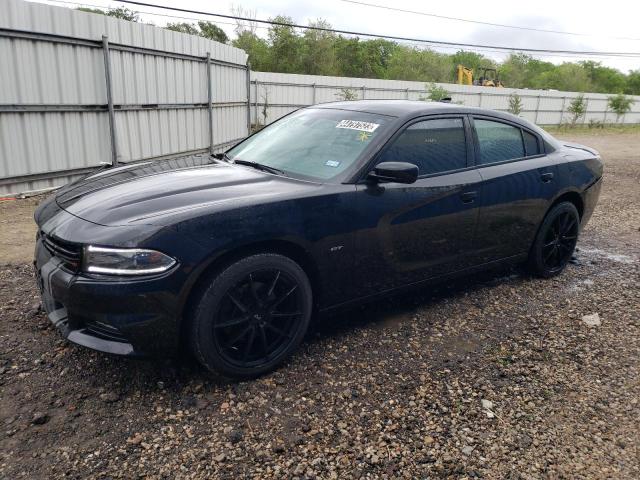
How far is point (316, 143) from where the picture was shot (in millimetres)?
3783

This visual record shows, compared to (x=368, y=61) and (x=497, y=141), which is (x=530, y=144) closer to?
(x=497, y=141)

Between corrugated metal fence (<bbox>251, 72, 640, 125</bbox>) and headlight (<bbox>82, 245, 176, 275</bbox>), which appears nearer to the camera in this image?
headlight (<bbox>82, 245, 176, 275</bbox>)

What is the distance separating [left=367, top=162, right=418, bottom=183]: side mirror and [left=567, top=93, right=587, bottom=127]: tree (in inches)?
1375

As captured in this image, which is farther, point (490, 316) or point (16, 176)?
point (16, 176)

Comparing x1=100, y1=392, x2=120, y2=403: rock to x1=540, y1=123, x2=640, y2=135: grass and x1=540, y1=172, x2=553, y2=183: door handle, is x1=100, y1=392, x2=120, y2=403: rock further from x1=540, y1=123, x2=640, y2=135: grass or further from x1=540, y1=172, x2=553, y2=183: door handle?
x1=540, y1=123, x2=640, y2=135: grass

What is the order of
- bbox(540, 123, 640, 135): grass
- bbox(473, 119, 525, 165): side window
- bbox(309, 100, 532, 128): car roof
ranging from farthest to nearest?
bbox(540, 123, 640, 135): grass, bbox(473, 119, 525, 165): side window, bbox(309, 100, 532, 128): car roof

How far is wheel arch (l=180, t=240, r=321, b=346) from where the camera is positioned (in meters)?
2.81

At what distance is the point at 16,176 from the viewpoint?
7.72 metres

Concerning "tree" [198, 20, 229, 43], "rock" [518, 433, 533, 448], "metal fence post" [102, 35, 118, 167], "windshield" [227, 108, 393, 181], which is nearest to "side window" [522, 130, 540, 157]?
"windshield" [227, 108, 393, 181]

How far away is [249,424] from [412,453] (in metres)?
0.84

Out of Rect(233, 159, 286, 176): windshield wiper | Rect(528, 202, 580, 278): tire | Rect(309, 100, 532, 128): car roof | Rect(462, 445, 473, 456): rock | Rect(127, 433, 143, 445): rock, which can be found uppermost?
Rect(309, 100, 532, 128): car roof

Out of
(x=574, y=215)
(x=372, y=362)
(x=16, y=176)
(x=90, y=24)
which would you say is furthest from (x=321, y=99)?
(x=372, y=362)

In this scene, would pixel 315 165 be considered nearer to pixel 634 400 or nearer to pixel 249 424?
pixel 249 424

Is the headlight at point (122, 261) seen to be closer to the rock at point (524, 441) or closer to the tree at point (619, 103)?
the rock at point (524, 441)
